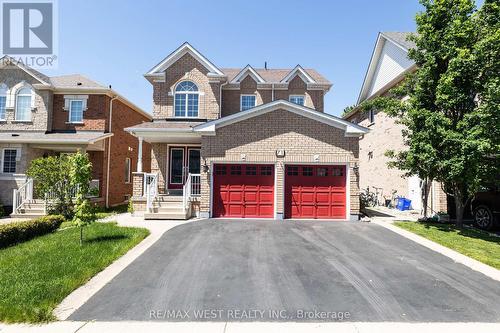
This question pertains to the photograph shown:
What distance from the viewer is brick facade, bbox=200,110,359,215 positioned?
41.3ft

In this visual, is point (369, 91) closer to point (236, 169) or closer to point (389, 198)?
point (389, 198)

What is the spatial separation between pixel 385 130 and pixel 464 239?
10363 millimetres

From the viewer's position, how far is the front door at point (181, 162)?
15.7m

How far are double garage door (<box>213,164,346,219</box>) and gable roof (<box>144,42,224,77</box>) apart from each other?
6.87 metres

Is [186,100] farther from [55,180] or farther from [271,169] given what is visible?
[55,180]

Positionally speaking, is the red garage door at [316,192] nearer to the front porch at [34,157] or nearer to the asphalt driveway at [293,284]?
the asphalt driveway at [293,284]

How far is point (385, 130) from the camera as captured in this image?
18.2 m

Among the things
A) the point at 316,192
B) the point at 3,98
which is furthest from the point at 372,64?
the point at 3,98

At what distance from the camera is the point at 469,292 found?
515 centimetres

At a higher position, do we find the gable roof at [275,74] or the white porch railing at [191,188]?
the gable roof at [275,74]

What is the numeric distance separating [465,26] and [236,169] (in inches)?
419

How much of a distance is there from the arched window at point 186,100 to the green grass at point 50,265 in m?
8.40

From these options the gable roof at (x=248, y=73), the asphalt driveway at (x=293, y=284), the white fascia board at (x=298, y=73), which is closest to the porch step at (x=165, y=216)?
the asphalt driveway at (x=293, y=284)
